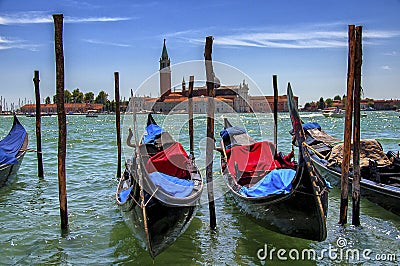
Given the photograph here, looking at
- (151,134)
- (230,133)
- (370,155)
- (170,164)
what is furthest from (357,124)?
(151,134)

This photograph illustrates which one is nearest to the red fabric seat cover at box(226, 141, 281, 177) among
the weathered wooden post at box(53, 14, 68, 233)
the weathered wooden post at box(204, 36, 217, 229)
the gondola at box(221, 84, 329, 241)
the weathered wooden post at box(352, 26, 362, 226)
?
the gondola at box(221, 84, 329, 241)

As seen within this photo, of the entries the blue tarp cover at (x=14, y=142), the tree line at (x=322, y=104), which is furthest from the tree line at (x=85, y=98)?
the blue tarp cover at (x=14, y=142)

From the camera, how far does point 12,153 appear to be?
786 centimetres

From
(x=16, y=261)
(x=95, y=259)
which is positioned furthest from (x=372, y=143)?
(x=16, y=261)

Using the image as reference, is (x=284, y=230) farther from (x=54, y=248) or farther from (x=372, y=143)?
(x=372, y=143)

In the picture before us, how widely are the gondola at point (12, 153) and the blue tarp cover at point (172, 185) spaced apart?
3.50m

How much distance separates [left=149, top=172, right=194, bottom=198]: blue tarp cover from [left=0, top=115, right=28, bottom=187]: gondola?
350 centimetres

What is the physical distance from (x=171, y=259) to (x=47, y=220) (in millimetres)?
2234

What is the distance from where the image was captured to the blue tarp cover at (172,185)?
443cm

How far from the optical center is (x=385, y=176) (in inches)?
231

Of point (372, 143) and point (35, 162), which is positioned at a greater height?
point (372, 143)

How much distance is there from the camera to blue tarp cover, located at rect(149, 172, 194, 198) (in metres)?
4.43

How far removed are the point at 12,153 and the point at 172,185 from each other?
452 cm

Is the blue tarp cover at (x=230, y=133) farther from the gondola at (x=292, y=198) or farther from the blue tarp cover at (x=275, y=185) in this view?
the blue tarp cover at (x=275, y=185)
